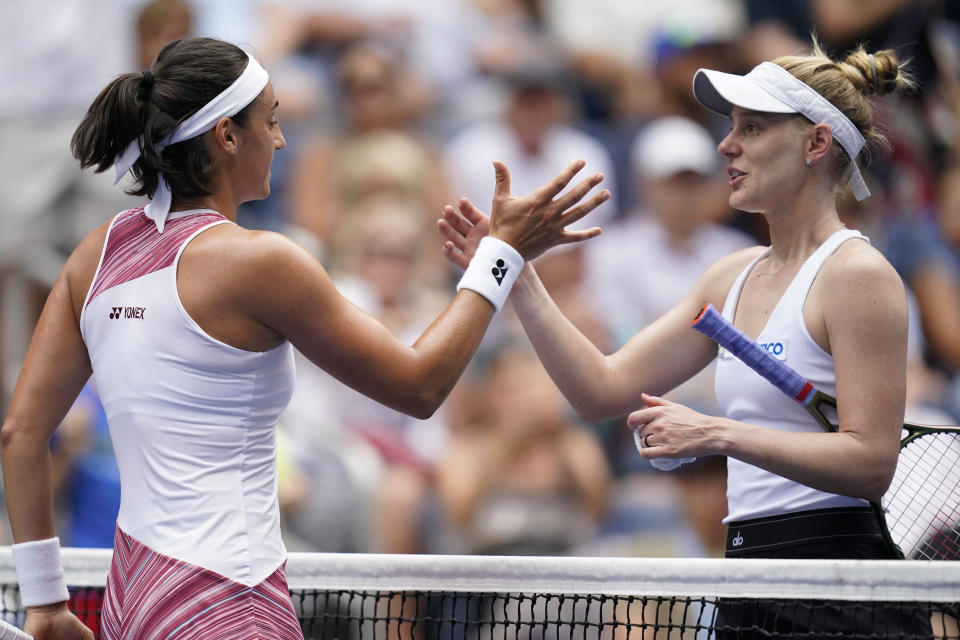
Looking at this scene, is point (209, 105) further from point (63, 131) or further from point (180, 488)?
point (63, 131)

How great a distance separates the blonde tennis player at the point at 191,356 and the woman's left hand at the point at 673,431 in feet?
1.29

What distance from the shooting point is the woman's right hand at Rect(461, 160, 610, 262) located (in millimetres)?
2645

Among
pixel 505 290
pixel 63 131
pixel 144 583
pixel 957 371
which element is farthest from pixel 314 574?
pixel 957 371

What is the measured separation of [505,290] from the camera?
256cm

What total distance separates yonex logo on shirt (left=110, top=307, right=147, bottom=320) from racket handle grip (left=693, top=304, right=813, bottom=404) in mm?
1074

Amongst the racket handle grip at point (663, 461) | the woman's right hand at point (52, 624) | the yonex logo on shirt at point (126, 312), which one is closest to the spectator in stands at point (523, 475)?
the racket handle grip at point (663, 461)

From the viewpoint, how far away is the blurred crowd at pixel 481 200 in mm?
5449

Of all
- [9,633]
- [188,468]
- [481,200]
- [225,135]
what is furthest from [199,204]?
[481,200]

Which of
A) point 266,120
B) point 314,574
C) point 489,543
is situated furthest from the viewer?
point 489,543

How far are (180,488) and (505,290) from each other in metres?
0.77

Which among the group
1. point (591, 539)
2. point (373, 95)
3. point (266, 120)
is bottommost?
point (591, 539)

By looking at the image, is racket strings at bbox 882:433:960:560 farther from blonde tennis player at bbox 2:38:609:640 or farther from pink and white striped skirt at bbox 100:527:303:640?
pink and white striped skirt at bbox 100:527:303:640

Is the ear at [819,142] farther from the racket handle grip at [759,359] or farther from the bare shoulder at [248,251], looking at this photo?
the bare shoulder at [248,251]

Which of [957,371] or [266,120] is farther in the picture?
[957,371]
